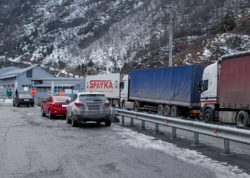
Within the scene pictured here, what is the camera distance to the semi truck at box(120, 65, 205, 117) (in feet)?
58.4

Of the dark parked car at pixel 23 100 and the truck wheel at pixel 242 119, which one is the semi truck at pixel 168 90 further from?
the dark parked car at pixel 23 100

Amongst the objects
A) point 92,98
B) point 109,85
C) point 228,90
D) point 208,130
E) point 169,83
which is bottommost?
point 208,130

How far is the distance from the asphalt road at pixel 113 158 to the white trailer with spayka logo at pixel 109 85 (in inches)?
877

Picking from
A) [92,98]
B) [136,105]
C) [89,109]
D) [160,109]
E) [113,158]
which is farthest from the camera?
[136,105]

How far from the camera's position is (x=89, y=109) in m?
13.4

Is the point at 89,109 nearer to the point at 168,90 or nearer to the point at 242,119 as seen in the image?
the point at 242,119

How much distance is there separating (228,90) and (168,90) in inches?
254

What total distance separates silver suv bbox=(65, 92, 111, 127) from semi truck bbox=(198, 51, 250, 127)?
5.28 meters

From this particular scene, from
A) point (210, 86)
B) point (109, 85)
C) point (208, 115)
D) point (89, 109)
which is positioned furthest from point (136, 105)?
point (89, 109)

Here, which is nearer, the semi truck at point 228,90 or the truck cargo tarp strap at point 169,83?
the semi truck at point 228,90

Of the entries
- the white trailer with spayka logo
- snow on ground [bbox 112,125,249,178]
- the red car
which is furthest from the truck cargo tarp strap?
snow on ground [bbox 112,125,249,178]

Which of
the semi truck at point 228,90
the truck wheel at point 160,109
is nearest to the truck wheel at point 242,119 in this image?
the semi truck at point 228,90

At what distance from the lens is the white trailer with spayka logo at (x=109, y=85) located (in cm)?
3299

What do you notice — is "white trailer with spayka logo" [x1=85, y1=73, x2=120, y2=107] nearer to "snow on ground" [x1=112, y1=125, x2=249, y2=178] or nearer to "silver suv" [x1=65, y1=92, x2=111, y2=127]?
"silver suv" [x1=65, y1=92, x2=111, y2=127]
